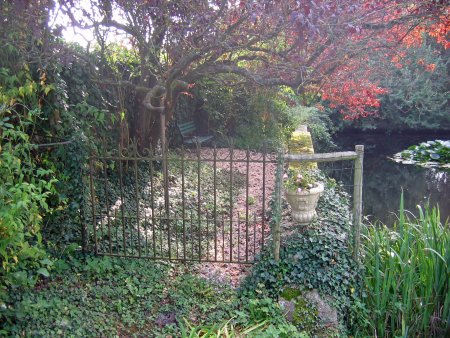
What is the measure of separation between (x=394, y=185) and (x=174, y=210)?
29.8 ft

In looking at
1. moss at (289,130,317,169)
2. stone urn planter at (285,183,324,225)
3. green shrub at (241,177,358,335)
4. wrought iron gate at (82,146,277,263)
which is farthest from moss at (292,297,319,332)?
moss at (289,130,317,169)

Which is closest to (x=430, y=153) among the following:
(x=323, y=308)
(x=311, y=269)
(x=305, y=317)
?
(x=311, y=269)

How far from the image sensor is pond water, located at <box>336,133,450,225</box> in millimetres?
10336

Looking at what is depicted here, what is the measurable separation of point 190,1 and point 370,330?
13.9 feet

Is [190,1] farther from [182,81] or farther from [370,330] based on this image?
[370,330]

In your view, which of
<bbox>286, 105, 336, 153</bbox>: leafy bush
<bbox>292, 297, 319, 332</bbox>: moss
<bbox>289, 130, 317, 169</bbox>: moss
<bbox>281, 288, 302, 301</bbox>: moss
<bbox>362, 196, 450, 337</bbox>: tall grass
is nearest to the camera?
<bbox>292, 297, 319, 332</bbox>: moss

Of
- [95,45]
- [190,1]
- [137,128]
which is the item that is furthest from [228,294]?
[95,45]

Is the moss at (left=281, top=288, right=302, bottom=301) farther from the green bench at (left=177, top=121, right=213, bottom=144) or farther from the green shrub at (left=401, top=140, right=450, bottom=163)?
the green shrub at (left=401, top=140, right=450, bottom=163)

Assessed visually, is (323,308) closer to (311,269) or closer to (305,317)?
(305,317)

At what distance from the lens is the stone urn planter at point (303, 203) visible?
4555 millimetres

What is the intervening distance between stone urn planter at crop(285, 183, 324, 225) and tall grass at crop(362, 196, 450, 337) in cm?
87

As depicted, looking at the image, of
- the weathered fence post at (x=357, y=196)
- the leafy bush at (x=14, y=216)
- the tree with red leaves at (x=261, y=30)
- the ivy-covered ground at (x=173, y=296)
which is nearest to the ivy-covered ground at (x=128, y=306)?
the ivy-covered ground at (x=173, y=296)

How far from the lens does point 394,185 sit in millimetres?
12875

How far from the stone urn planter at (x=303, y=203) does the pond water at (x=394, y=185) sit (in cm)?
336
